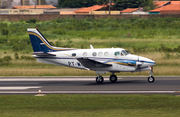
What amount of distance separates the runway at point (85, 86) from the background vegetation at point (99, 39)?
4850mm

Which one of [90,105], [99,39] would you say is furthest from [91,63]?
[99,39]

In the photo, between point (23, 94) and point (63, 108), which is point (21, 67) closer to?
point (23, 94)

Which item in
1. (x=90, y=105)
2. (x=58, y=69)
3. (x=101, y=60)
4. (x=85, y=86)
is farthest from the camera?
(x=58, y=69)

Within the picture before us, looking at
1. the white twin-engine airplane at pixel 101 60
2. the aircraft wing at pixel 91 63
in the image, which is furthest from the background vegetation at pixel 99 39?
the aircraft wing at pixel 91 63

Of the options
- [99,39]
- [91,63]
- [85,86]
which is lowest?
[85,86]

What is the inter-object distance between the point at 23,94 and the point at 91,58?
7.03m

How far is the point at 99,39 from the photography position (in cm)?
5859

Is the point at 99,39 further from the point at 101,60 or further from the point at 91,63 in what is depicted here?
the point at 91,63

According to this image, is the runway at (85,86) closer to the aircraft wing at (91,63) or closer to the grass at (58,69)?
the aircraft wing at (91,63)

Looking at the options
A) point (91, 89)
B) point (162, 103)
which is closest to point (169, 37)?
point (91, 89)

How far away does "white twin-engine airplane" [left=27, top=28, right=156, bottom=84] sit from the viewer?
2392 cm

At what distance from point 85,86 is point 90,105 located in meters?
7.30

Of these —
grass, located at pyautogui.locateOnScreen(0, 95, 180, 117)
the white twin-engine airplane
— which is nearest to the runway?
the white twin-engine airplane

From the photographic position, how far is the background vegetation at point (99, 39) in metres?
37.0
